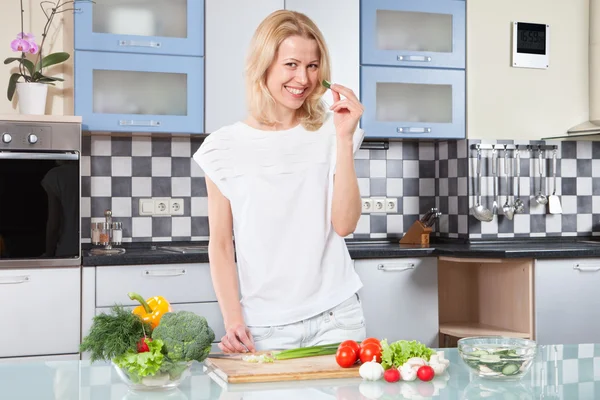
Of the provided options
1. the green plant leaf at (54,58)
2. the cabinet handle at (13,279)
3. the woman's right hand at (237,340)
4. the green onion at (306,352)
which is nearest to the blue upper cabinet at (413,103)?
the green plant leaf at (54,58)

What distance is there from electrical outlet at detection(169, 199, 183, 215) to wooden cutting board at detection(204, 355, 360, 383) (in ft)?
8.37

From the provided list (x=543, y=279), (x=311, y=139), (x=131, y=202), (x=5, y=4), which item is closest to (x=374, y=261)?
(x=543, y=279)

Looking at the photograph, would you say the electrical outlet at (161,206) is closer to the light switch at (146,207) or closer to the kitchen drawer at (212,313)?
the light switch at (146,207)

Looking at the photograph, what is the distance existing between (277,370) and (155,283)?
2.03 metres

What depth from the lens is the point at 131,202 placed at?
4.11 metres

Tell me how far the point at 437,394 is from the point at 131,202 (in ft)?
9.52

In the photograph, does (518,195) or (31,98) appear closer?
(31,98)

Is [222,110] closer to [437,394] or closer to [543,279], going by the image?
[543,279]

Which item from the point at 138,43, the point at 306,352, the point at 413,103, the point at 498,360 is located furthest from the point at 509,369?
the point at 413,103

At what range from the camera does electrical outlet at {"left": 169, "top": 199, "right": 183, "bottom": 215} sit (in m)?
4.17

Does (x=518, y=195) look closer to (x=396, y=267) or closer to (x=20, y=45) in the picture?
(x=396, y=267)

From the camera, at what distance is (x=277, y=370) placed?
1.57 metres

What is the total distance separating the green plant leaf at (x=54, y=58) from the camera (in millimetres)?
3775

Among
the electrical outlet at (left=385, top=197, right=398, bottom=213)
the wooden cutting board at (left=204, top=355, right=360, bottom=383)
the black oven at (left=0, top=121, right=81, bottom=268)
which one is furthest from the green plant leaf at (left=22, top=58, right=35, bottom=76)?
the wooden cutting board at (left=204, top=355, right=360, bottom=383)
